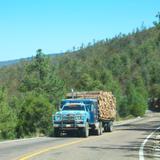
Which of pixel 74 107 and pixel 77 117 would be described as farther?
pixel 74 107

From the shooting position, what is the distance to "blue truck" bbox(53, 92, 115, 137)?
35.9 m

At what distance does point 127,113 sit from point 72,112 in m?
82.0

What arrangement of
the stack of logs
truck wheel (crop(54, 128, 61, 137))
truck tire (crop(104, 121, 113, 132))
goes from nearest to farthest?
truck wheel (crop(54, 128, 61, 137)) < the stack of logs < truck tire (crop(104, 121, 113, 132))

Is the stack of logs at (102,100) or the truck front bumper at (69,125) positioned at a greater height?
the stack of logs at (102,100)

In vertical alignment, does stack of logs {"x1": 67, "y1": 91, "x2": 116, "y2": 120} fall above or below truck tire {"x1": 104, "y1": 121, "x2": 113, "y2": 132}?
above

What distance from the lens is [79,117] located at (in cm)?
3606

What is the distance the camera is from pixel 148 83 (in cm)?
18988

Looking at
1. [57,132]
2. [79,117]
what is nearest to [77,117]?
[79,117]

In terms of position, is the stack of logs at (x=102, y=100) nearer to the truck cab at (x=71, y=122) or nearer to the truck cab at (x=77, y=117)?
the truck cab at (x=77, y=117)

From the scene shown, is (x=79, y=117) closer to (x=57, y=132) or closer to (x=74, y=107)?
(x=74, y=107)

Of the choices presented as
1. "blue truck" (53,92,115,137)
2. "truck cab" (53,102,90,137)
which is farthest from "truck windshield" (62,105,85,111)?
"truck cab" (53,102,90,137)

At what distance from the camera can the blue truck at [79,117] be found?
3591 centimetres

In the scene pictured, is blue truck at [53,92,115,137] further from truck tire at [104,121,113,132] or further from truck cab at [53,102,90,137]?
truck tire at [104,121,113,132]

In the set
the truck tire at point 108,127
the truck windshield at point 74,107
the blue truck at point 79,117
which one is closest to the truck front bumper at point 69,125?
the blue truck at point 79,117
